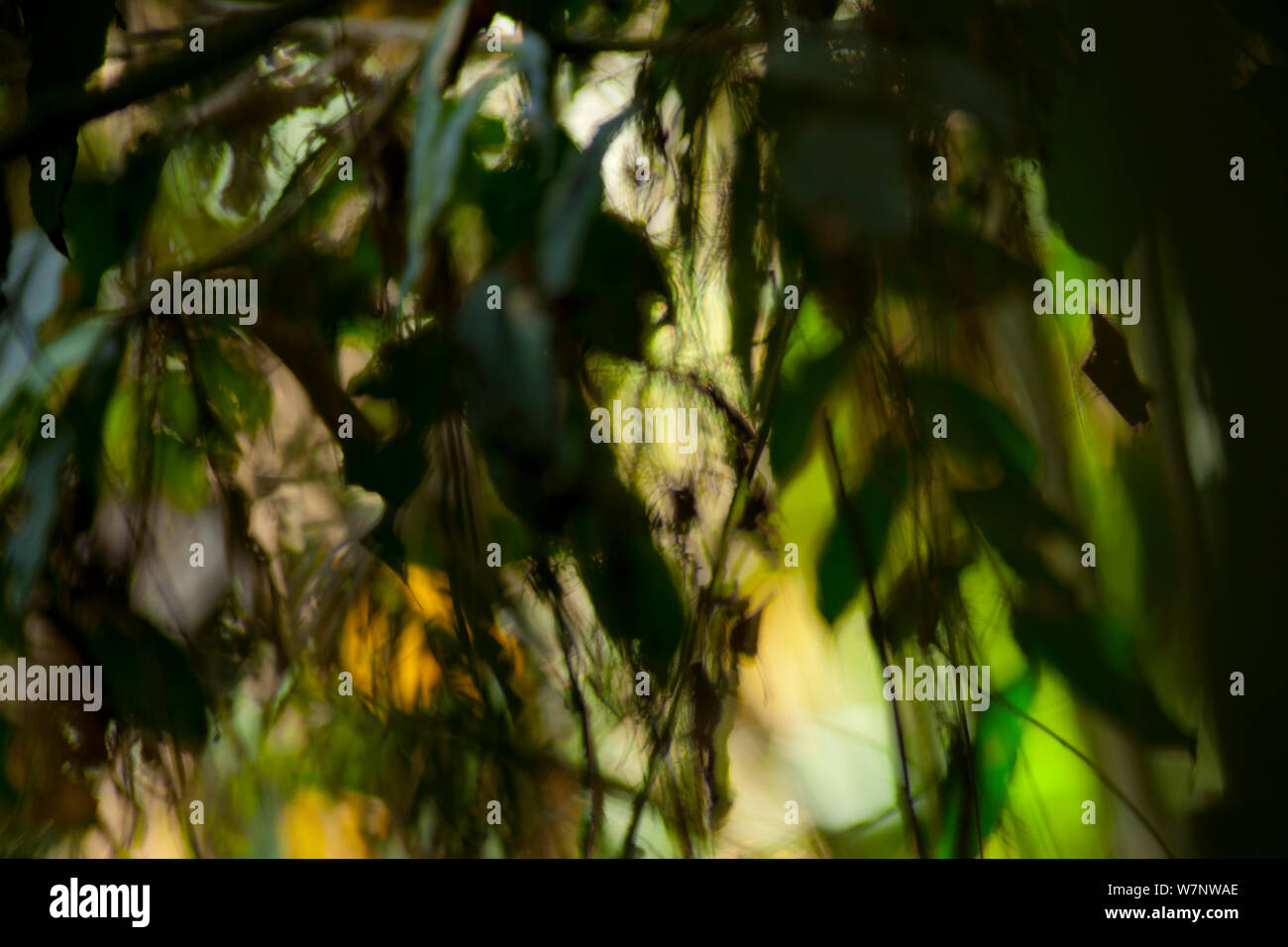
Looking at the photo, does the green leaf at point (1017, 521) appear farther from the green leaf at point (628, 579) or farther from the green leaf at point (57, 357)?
the green leaf at point (57, 357)

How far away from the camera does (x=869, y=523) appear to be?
0.52 m

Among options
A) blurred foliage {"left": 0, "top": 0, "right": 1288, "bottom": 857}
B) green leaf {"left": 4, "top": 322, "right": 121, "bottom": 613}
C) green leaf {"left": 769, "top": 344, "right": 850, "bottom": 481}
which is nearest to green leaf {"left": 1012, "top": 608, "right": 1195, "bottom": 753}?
blurred foliage {"left": 0, "top": 0, "right": 1288, "bottom": 857}

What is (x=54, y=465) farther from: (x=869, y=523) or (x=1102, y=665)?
(x=1102, y=665)

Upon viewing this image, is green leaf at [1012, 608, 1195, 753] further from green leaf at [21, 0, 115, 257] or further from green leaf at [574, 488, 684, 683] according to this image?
green leaf at [21, 0, 115, 257]

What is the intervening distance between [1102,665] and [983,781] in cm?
9

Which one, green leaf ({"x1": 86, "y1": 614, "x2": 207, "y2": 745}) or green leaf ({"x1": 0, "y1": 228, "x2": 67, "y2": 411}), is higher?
green leaf ({"x1": 0, "y1": 228, "x2": 67, "y2": 411})

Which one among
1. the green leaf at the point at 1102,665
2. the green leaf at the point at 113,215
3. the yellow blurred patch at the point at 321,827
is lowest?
the yellow blurred patch at the point at 321,827

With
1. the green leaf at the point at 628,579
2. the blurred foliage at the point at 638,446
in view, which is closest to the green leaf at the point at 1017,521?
the blurred foliage at the point at 638,446

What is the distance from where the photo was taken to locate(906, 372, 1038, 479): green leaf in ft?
1.67

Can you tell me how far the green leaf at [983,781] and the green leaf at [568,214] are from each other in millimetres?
337

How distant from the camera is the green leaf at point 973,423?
0.51 metres

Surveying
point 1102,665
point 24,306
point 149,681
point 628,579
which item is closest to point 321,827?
point 149,681

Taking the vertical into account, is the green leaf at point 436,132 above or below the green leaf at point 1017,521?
above

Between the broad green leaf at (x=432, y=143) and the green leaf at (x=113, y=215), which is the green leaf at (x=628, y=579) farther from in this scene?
the green leaf at (x=113, y=215)
